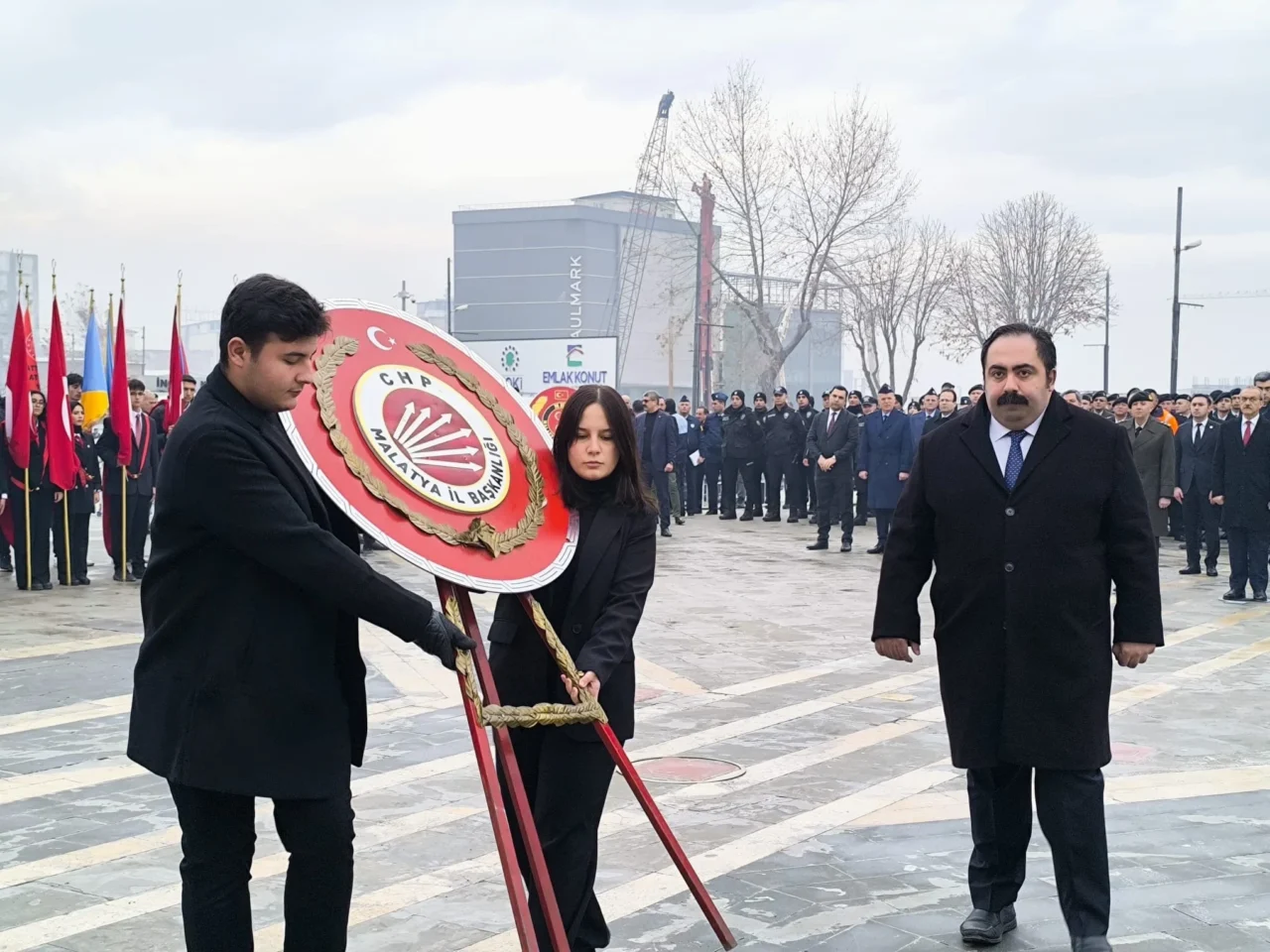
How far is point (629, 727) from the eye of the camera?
13.5 ft

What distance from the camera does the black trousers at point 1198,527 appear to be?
53.7 feet

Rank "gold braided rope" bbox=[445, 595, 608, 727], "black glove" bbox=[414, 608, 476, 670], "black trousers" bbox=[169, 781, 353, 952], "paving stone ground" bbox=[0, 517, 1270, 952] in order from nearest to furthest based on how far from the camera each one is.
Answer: "black trousers" bbox=[169, 781, 353, 952] < "black glove" bbox=[414, 608, 476, 670] < "gold braided rope" bbox=[445, 595, 608, 727] < "paving stone ground" bbox=[0, 517, 1270, 952]

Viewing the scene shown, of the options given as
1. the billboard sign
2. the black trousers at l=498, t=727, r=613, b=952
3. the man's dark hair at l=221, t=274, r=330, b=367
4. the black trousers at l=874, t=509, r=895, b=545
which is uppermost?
the billboard sign

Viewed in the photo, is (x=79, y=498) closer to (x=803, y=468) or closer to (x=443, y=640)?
(x=443, y=640)

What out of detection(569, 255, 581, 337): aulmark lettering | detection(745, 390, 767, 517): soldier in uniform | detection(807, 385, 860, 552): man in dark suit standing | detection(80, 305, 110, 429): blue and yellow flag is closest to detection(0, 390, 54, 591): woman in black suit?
Result: detection(80, 305, 110, 429): blue and yellow flag

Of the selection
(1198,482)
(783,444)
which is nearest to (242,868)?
(1198,482)

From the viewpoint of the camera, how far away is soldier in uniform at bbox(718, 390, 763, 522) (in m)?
24.4

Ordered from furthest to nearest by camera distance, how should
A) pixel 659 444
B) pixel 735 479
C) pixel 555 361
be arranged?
1. pixel 555 361
2. pixel 735 479
3. pixel 659 444

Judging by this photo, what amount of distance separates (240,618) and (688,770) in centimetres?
395

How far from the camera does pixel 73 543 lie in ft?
47.3

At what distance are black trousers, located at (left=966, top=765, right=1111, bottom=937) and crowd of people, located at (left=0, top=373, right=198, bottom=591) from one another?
36.8 ft

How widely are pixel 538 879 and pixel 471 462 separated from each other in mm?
1149

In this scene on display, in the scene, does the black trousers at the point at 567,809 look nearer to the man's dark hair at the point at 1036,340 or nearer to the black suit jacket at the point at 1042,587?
the black suit jacket at the point at 1042,587

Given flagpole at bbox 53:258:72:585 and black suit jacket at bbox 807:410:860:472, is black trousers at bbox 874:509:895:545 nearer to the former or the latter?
black suit jacket at bbox 807:410:860:472
